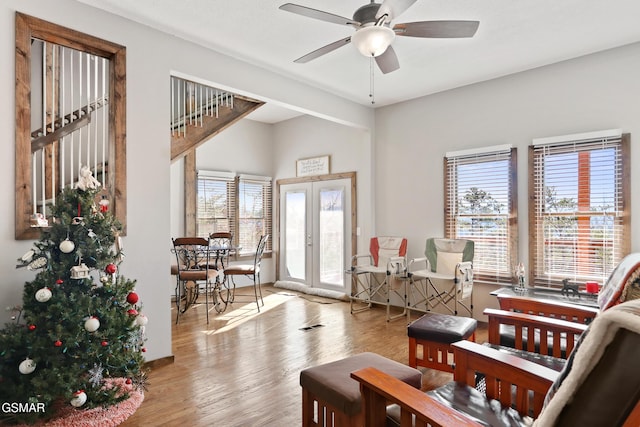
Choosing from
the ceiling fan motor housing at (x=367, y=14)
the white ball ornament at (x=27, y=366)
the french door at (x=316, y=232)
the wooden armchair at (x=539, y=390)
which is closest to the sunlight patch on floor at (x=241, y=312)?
the french door at (x=316, y=232)

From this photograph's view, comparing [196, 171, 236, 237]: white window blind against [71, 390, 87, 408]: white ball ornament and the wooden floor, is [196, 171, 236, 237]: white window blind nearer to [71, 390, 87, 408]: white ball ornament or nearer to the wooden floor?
the wooden floor

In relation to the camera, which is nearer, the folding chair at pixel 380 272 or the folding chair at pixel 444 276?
the folding chair at pixel 444 276

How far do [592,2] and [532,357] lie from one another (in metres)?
2.71

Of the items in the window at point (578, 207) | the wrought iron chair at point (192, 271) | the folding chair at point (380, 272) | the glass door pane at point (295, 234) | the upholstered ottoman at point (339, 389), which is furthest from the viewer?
the glass door pane at point (295, 234)

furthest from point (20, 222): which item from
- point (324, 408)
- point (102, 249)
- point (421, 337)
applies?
point (421, 337)

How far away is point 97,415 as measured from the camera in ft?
7.24

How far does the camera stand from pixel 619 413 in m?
0.80

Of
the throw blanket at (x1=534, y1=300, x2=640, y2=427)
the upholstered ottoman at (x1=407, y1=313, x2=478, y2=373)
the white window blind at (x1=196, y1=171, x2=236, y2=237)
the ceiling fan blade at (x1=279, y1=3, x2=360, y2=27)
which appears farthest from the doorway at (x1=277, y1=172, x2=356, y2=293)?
the throw blanket at (x1=534, y1=300, x2=640, y2=427)

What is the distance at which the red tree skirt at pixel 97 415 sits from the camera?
2115 mm

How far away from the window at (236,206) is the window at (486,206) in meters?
3.64

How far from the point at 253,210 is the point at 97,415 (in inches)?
193

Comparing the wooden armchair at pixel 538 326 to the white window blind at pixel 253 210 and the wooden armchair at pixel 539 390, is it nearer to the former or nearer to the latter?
the wooden armchair at pixel 539 390

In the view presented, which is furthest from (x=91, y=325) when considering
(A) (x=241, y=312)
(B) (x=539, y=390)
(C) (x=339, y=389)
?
(A) (x=241, y=312)

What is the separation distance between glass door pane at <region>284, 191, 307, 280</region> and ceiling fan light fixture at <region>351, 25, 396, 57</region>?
435 cm
